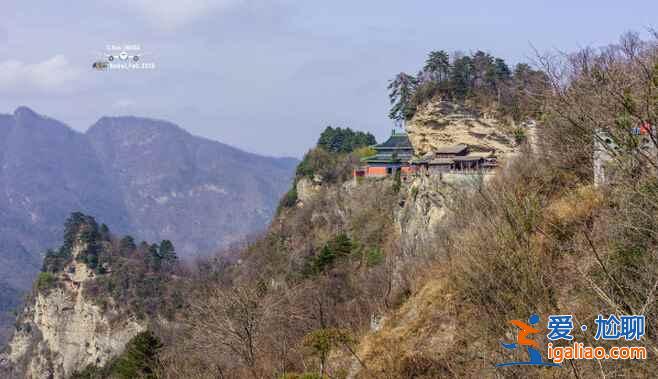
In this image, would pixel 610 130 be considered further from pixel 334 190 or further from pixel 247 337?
pixel 334 190

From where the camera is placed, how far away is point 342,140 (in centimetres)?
5462

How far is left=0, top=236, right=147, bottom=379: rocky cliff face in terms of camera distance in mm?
49906

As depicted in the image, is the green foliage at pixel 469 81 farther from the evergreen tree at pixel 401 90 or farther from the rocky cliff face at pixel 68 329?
the rocky cliff face at pixel 68 329

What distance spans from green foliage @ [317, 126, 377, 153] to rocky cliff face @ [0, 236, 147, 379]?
19.9 metres

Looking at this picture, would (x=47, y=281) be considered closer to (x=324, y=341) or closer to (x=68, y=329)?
(x=68, y=329)

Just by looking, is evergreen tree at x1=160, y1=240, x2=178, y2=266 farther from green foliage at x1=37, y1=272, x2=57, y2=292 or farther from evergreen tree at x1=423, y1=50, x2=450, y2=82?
evergreen tree at x1=423, y1=50, x2=450, y2=82

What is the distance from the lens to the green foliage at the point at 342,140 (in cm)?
5359

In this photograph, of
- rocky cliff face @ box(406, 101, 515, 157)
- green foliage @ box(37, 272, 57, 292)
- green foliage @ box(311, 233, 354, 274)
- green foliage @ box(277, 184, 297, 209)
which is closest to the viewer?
rocky cliff face @ box(406, 101, 515, 157)

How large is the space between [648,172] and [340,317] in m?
16.9

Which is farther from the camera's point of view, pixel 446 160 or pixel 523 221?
pixel 446 160

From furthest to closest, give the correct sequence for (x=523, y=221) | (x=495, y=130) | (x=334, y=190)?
(x=334, y=190), (x=495, y=130), (x=523, y=221)

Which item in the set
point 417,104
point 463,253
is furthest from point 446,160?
point 463,253

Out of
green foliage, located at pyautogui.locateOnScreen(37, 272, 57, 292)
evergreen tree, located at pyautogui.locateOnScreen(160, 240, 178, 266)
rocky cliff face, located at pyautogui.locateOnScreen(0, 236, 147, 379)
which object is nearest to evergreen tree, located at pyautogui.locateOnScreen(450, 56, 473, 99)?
rocky cliff face, located at pyautogui.locateOnScreen(0, 236, 147, 379)

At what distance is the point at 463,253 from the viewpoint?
A: 10227mm
